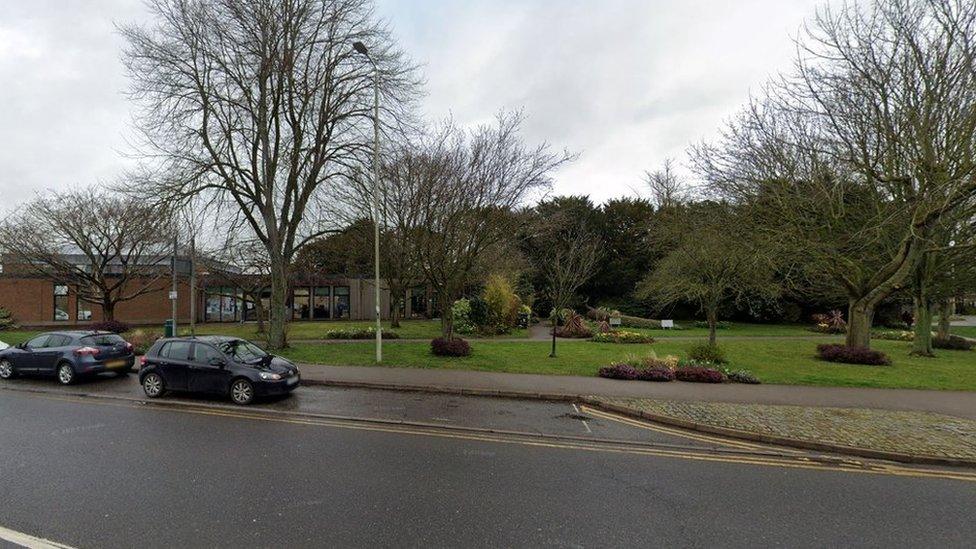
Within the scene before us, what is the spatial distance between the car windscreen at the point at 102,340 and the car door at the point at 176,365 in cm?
357

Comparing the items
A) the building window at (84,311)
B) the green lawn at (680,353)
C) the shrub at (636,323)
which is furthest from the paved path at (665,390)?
the building window at (84,311)

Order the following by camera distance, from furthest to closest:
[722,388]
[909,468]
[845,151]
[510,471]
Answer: [845,151] < [722,388] < [909,468] < [510,471]

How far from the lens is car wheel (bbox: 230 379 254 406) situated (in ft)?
31.1

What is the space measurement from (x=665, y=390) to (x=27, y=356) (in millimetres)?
16716

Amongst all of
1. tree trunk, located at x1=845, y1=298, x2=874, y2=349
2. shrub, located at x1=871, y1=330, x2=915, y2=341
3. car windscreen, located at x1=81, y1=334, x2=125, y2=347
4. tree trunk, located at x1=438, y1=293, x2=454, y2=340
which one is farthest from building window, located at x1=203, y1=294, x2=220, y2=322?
shrub, located at x1=871, y1=330, x2=915, y2=341

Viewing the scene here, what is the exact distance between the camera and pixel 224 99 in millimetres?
15570

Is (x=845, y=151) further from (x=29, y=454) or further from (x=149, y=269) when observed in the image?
(x=149, y=269)

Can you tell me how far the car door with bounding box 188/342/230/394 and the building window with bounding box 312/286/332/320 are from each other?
29933mm

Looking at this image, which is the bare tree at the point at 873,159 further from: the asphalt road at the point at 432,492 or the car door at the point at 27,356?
the car door at the point at 27,356

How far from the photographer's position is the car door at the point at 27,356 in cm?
1198

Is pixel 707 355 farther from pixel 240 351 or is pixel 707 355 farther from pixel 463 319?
pixel 463 319

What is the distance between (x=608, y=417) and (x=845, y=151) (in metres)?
13.3

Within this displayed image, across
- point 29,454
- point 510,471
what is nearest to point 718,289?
point 510,471

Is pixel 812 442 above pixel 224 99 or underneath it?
underneath
